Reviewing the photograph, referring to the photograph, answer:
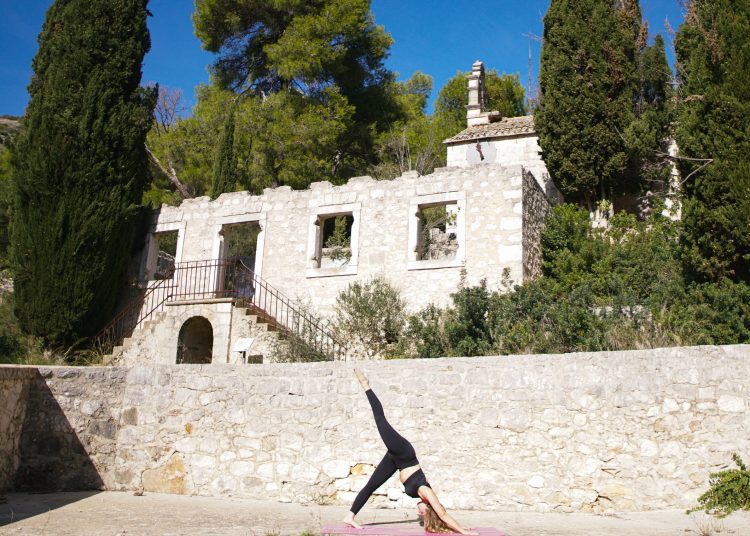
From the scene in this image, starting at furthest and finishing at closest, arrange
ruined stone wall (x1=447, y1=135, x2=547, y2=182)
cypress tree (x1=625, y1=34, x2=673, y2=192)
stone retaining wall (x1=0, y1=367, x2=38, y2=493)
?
ruined stone wall (x1=447, y1=135, x2=547, y2=182) → cypress tree (x1=625, y1=34, x2=673, y2=192) → stone retaining wall (x1=0, y1=367, x2=38, y2=493)

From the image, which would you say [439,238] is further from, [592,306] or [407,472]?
[407,472]

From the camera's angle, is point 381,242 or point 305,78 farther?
point 305,78

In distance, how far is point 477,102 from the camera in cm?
2266

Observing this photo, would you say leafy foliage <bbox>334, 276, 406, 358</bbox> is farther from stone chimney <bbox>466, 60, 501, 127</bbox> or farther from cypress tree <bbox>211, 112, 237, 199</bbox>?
stone chimney <bbox>466, 60, 501, 127</bbox>

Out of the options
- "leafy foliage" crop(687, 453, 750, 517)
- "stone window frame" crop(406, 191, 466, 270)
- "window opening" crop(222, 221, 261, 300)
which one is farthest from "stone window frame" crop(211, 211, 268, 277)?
"leafy foliage" crop(687, 453, 750, 517)

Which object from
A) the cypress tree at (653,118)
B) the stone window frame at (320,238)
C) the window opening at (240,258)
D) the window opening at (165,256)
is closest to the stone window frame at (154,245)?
the window opening at (165,256)

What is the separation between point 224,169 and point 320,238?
6.51 m

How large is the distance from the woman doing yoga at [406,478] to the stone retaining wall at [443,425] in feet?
4.92

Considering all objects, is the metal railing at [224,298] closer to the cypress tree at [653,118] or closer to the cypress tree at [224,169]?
the cypress tree at [224,169]

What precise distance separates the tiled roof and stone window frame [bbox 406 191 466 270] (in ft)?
21.0

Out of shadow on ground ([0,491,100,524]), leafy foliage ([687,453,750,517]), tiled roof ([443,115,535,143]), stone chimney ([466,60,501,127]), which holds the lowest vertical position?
shadow on ground ([0,491,100,524])

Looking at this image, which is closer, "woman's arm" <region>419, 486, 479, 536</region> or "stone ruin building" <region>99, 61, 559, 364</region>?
"woman's arm" <region>419, 486, 479, 536</region>

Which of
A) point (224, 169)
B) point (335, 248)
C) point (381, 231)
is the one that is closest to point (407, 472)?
point (381, 231)

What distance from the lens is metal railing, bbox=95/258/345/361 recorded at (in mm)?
13492
